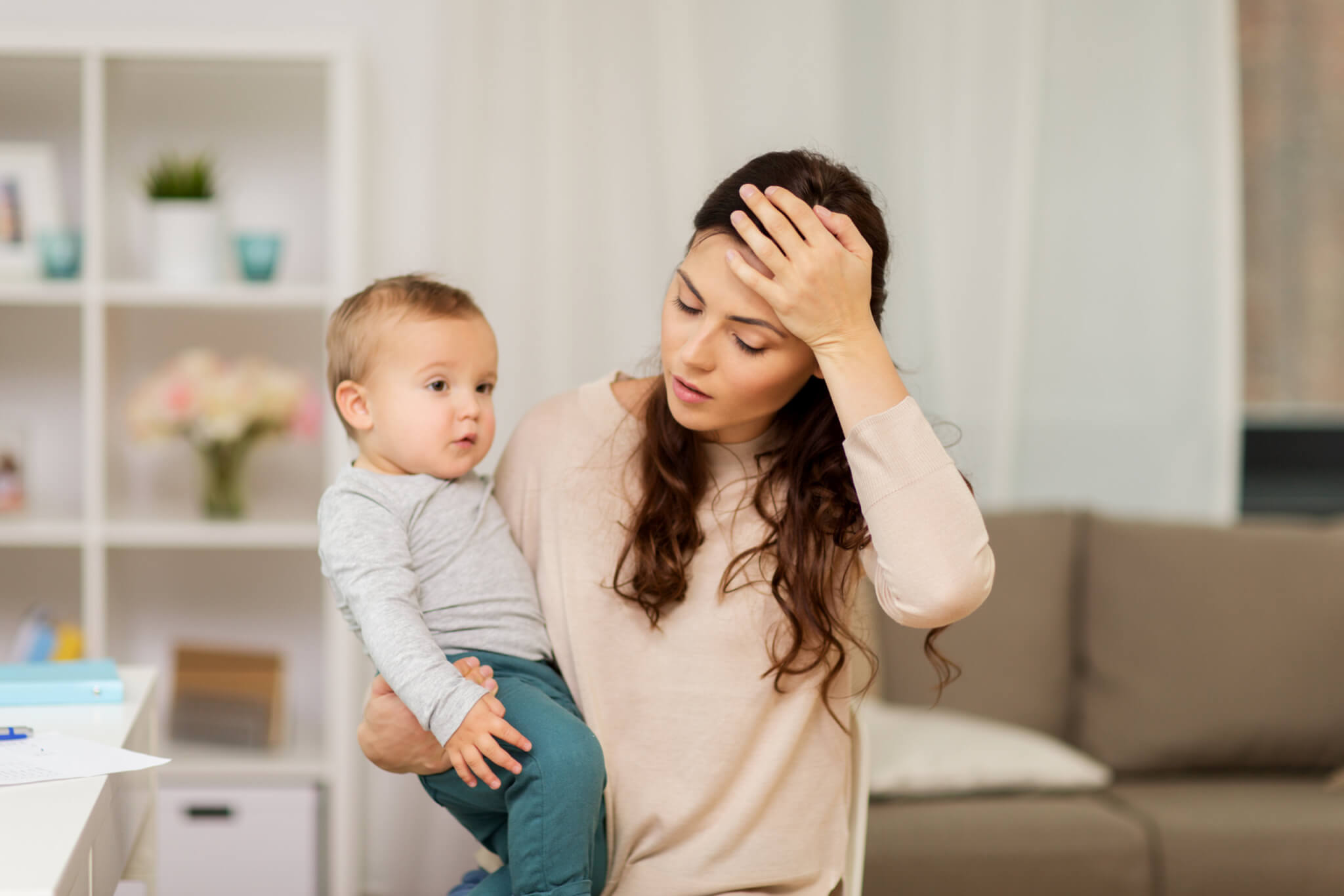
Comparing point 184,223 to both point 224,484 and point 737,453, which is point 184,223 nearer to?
point 224,484

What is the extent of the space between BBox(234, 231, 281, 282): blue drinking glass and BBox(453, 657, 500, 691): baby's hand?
1621 mm

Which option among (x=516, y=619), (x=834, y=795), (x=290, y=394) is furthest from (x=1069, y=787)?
(x=290, y=394)

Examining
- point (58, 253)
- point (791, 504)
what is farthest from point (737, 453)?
point (58, 253)

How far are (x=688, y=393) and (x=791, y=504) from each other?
7.2 inches

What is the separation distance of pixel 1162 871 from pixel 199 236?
225 centimetres

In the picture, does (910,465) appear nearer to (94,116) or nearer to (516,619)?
(516,619)

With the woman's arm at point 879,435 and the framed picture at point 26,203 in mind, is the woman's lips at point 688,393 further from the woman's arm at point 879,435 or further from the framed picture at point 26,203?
the framed picture at point 26,203

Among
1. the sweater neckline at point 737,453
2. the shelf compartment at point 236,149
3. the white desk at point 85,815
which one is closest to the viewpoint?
the white desk at point 85,815

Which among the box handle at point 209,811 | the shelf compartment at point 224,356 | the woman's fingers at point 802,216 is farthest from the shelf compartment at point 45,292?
the woman's fingers at point 802,216

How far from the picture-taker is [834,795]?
1.30 metres

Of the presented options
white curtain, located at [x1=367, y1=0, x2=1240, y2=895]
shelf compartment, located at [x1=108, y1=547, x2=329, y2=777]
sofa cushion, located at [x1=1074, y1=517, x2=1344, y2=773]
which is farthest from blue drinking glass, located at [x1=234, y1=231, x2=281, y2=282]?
sofa cushion, located at [x1=1074, y1=517, x2=1344, y2=773]

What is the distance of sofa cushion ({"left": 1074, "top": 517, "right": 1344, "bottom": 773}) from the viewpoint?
93.0 inches

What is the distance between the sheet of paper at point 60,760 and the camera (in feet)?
3.29

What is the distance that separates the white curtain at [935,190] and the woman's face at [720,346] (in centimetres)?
A: 151
